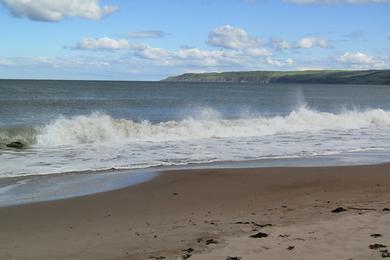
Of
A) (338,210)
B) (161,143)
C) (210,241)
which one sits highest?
(210,241)

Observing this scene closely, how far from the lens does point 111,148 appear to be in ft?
62.3

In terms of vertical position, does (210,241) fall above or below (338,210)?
above

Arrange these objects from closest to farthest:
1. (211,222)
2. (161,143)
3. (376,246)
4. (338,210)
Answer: (376,246) < (211,222) < (338,210) < (161,143)

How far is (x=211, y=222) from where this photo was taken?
27.0 ft

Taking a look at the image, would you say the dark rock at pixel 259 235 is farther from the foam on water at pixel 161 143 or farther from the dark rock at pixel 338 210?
the foam on water at pixel 161 143

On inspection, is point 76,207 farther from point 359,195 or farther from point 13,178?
point 359,195

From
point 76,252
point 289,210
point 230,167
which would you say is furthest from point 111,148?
point 76,252

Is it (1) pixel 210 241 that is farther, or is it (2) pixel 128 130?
(2) pixel 128 130

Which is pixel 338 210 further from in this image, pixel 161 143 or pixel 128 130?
pixel 128 130

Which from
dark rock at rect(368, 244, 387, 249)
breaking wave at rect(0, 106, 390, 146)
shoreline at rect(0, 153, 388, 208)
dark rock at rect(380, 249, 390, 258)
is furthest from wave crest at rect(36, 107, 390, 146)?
dark rock at rect(380, 249, 390, 258)

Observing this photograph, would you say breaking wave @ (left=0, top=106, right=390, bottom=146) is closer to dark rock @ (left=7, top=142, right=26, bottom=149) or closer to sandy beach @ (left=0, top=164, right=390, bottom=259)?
dark rock @ (left=7, top=142, right=26, bottom=149)

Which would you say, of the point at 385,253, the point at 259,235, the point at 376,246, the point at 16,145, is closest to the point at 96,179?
the point at 259,235

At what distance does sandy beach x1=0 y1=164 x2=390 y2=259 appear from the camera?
6.61 m

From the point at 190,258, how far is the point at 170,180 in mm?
6176
